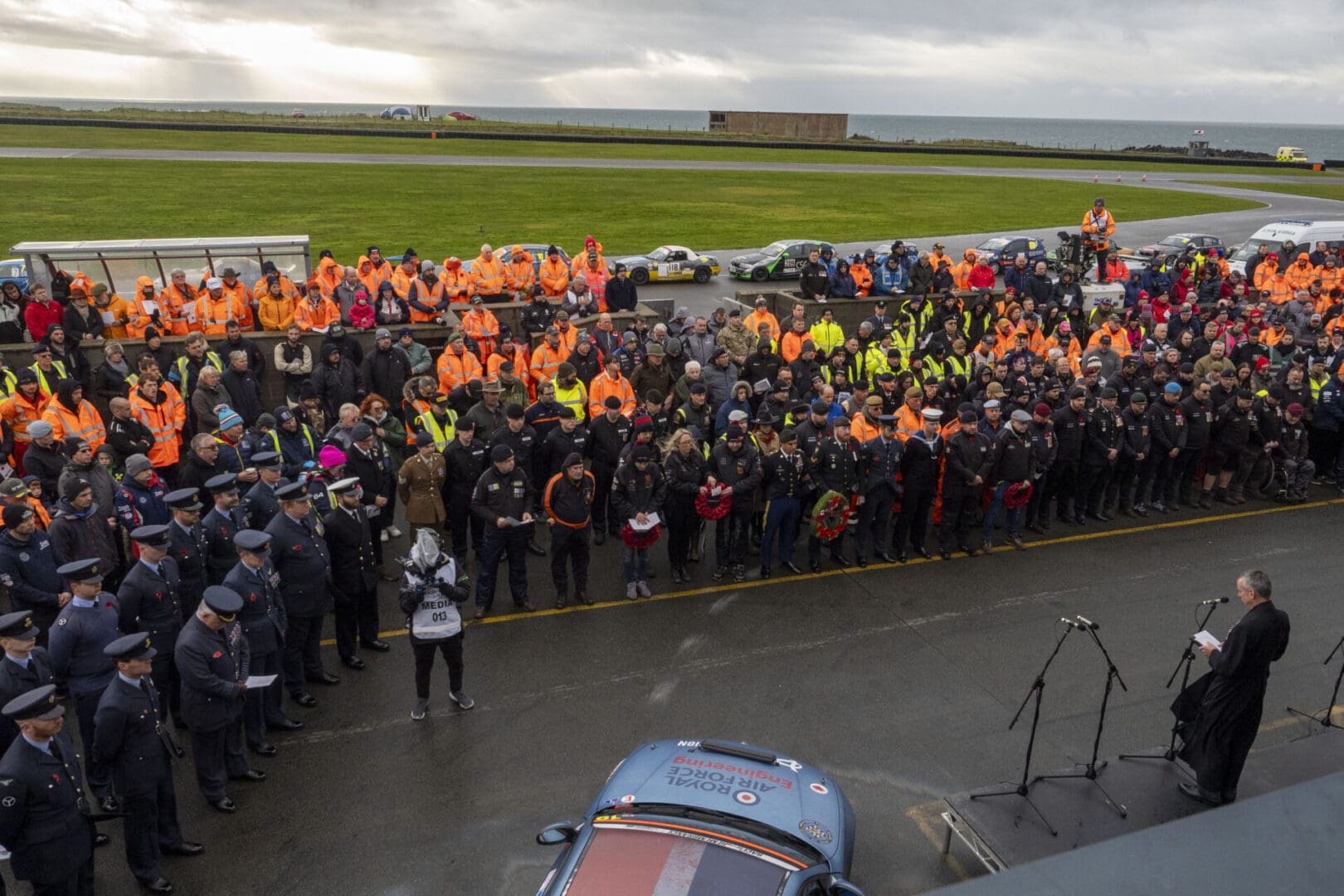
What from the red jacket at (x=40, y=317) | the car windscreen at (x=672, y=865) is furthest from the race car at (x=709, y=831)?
the red jacket at (x=40, y=317)

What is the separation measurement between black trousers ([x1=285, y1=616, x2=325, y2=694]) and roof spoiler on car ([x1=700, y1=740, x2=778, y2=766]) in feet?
13.5

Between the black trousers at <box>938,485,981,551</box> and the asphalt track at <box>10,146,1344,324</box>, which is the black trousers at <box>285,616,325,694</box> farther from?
the asphalt track at <box>10,146,1344,324</box>

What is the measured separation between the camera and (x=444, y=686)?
850 cm

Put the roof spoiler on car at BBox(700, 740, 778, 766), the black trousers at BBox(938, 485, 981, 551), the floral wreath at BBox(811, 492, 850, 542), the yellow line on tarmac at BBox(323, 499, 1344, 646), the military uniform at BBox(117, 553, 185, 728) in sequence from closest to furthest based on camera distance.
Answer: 1. the roof spoiler on car at BBox(700, 740, 778, 766)
2. the military uniform at BBox(117, 553, 185, 728)
3. the yellow line on tarmac at BBox(323, 499, 1344, 646)
4. the floral wreath at BBox(811, 492, 850, 542)
5. the black trousers at BBox(938, 485, 981, 551)

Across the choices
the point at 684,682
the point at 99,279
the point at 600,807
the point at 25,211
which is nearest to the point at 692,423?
the point at 684,682

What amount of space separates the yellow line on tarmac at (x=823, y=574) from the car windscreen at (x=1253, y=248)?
15735 millimetres

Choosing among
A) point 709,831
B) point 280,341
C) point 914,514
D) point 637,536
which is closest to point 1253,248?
point 914,514

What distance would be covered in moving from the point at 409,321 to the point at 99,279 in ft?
19.9

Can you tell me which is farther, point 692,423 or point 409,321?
point 409,321

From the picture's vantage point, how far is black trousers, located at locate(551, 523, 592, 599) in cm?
986

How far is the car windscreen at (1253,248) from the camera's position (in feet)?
86.2

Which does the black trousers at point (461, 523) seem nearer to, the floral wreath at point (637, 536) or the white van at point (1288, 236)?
the floral wreath at point (637, 536)

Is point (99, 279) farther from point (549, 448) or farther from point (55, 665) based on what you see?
point (55, 665)

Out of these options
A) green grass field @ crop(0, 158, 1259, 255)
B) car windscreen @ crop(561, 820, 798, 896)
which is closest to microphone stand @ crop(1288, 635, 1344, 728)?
car windscreen @ crop(561, 820, 798, 896)
